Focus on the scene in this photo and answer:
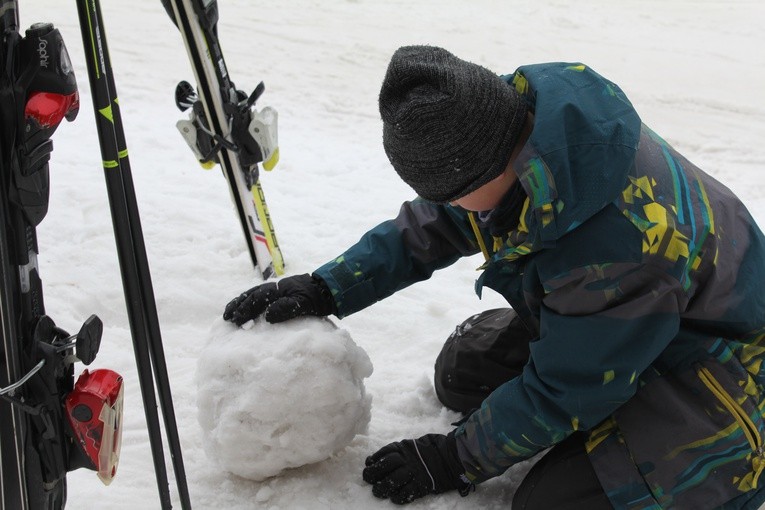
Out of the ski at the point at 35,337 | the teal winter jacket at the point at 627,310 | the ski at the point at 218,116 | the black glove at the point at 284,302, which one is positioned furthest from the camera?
the ski at the point at 218,116

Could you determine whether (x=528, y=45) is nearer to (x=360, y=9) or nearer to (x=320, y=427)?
(x=360, y=9)

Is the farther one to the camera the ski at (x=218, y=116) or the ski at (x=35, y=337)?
the ski at (x=218, y=116)

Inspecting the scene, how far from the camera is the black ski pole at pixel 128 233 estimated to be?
1369 millimetres

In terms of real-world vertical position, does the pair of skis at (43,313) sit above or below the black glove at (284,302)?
above

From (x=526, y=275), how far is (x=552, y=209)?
0.69 feet

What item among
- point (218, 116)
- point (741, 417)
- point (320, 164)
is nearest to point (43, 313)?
point (218, 116)

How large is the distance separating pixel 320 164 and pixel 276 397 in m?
2.12

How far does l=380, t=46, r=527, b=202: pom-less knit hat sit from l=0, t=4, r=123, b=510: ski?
558 millimetres

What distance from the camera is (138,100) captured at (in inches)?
173

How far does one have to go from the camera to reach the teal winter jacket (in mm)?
1388

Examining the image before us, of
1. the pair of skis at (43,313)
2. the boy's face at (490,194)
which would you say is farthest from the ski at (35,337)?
the boy's face at (490,194)

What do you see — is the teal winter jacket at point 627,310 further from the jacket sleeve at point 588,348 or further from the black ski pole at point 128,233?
the black ski pole at point 128,233

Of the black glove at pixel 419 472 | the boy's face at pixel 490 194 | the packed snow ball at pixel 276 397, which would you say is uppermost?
the boy's face at pixel 490 194

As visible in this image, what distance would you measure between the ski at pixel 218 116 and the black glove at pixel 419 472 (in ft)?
3.53
